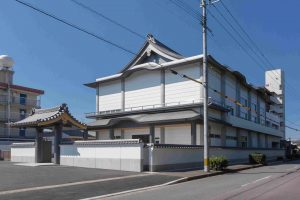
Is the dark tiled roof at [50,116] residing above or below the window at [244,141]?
above

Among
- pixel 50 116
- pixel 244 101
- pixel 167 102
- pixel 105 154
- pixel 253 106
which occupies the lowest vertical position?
pixel 105 154

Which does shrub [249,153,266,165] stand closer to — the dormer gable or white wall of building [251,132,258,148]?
the dormer gable

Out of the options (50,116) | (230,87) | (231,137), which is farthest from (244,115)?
(50,116)

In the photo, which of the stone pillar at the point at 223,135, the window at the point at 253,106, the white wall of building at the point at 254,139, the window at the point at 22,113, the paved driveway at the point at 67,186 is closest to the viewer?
the paved driveway at the point at 67,186

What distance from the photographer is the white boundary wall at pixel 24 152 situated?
109ft

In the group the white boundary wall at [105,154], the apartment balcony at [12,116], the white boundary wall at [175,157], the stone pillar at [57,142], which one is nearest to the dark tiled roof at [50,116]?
the stone pillar at [57,142]

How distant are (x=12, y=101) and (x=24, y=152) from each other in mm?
24898

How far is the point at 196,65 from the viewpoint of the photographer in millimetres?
37781

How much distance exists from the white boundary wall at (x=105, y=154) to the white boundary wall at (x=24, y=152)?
14.7 feet

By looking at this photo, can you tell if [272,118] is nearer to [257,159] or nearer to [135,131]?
[257,159]

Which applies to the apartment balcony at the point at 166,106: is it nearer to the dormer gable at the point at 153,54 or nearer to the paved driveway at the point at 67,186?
the dormer gable at the point at 153,54

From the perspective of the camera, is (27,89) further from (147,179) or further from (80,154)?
(147,179)

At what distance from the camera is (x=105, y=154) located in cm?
2661

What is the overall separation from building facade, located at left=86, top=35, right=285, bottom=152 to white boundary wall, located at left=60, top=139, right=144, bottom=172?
373 inches
